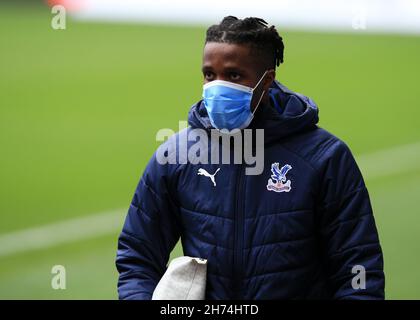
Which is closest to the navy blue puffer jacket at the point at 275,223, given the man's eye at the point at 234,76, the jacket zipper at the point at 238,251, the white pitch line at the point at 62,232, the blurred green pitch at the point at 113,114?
the jacket zipper at the point at 238,251

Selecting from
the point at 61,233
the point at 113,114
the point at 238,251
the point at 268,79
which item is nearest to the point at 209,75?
the point at 268,79

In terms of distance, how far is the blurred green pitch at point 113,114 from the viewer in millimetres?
6668

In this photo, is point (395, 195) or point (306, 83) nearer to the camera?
point (395, 195)

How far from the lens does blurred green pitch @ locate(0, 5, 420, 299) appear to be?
6.67 metres

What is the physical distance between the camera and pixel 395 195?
25.6 feet

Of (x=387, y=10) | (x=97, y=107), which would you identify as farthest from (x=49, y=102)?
(x=387, y=10)

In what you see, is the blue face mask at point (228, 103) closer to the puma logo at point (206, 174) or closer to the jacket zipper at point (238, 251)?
the puma logo at point (206, 174)

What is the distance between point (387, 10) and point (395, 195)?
6.13m

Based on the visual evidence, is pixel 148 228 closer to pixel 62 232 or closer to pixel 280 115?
pixel 280 115

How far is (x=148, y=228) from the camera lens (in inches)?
111

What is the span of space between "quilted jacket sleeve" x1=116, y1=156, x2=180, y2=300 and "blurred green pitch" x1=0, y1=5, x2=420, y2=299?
10.3 ft

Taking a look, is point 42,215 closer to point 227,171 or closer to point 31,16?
point 227,171

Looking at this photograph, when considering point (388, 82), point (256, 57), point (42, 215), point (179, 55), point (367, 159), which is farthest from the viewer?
point (179, 55)

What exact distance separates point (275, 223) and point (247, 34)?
0.58 m
